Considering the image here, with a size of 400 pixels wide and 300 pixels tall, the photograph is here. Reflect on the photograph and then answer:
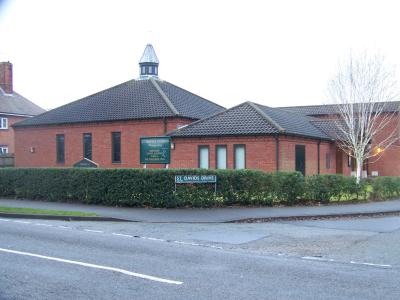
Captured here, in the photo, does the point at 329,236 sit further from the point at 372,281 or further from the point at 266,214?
the point at 372,281

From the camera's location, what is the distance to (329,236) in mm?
13117

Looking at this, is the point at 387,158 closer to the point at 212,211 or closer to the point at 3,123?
the point at 212,211

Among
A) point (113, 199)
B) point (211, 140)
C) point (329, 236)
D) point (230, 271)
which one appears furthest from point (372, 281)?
point (211, 140)

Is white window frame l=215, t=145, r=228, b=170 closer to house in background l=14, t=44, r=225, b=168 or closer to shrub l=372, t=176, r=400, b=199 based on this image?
house in background l=14, t=44, r=225, b=168

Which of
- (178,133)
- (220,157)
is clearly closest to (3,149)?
(178,133)

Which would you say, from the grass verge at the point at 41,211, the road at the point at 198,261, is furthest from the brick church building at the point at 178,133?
the road at the point at 198,261

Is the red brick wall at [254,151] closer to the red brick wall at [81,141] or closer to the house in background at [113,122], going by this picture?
the house in background at [113,122]

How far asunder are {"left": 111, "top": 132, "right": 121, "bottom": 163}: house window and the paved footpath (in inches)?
511

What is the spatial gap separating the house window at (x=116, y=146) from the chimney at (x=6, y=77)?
80.7 ft

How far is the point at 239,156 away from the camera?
26.4 m

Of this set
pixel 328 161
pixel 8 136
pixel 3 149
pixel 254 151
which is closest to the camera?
pixel 254 151

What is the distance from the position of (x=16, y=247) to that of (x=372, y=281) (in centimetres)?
713

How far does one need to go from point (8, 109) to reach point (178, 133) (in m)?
30.3

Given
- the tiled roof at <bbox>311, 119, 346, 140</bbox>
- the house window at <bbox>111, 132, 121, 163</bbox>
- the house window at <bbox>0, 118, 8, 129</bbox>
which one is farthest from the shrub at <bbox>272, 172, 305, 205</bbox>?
the house window at <bbox>0, 118, 8, 129</bbox>
